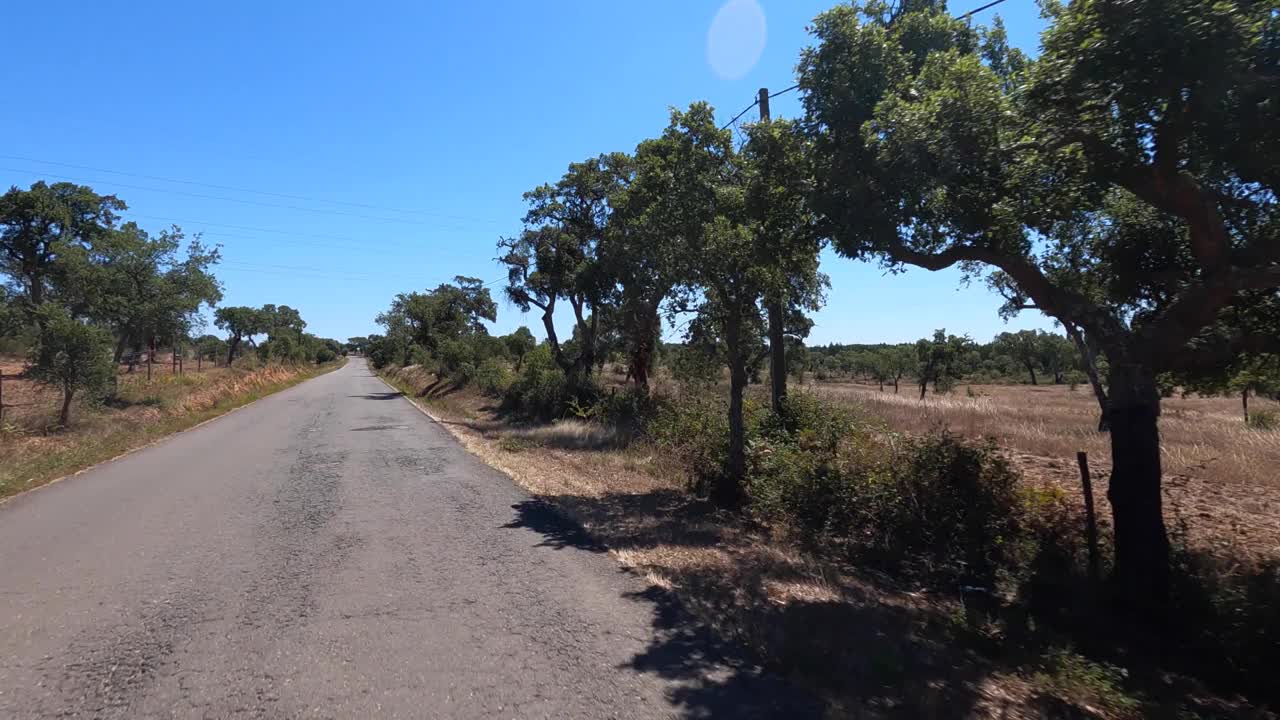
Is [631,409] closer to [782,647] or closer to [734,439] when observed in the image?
[734,439]

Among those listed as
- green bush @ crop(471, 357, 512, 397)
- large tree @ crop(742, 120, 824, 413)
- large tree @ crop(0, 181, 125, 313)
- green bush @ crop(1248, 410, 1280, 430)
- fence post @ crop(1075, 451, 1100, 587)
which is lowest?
fence post @ crop(1075, 451, 1100, 587)

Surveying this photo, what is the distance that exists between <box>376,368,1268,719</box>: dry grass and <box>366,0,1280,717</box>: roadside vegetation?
0.11 feet

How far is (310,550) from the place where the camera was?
22.8ft

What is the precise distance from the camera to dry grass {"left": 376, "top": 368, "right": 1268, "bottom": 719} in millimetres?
4094

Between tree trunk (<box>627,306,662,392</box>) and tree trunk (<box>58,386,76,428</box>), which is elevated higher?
tree trunk (<box>627,306,662,392</box>)

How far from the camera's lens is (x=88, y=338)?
17.7 metres

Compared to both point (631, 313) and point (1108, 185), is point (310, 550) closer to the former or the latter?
point (1108, 185)

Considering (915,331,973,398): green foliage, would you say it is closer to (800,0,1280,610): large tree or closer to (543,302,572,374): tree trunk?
(543,302,572,374): tree trunk

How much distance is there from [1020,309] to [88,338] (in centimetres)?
2119

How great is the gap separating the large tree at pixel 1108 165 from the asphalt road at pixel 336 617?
14.3 feet

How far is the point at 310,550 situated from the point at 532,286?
19.7 metres

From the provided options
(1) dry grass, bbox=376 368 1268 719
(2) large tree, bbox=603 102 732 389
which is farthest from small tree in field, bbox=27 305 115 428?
(2) large tree, bbox=603 102 732 389

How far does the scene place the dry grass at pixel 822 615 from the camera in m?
4.09

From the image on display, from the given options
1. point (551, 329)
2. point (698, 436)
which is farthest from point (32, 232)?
point (698, 436)
